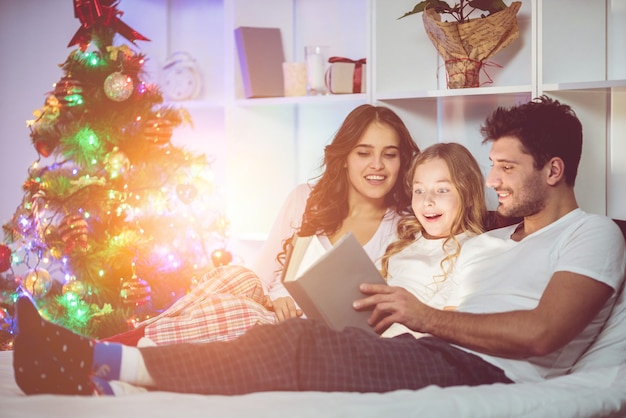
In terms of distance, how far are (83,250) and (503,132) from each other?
1648mm

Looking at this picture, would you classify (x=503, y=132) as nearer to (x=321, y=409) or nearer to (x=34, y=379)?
(x=321, y=409)

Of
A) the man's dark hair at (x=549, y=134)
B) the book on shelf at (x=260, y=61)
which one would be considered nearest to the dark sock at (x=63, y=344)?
the man's dark hair at (x=549, y=134)

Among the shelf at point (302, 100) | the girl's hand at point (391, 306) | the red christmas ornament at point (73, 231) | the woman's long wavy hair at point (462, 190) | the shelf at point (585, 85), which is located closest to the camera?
the girl's hand at point (391, 306)

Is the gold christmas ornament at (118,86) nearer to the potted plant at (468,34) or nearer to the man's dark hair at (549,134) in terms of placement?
the potted plant at (468,34)

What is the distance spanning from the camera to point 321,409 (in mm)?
1397

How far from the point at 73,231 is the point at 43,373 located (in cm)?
142

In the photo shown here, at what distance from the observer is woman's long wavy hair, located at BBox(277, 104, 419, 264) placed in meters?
2.63

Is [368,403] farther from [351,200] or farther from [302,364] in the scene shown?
[351,200]

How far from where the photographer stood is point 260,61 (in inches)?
124

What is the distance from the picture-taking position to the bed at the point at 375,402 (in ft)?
4.42

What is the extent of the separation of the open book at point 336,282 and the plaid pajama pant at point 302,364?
0.13m

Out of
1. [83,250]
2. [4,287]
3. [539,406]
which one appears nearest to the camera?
[539,406]

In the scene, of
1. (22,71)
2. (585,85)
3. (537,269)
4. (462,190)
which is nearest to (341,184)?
(462,190)

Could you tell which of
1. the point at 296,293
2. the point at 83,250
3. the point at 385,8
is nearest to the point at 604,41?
the point at 385,8
